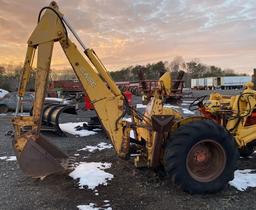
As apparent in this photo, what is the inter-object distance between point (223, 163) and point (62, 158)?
10.2 feet

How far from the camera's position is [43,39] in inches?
244

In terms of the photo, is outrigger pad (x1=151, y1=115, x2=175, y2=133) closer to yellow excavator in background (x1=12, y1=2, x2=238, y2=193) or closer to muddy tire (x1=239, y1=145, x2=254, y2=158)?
yellow excavator in background (x1=12, y1=2, x2=238, y2=193)

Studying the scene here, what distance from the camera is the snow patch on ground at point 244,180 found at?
6241 mm

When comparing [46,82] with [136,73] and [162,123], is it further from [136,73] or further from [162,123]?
[136,73]

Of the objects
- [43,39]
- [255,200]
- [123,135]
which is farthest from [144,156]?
[43,39]

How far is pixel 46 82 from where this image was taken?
6.14 metres

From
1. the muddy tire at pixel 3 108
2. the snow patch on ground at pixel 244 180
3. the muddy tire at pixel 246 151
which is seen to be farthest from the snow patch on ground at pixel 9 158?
the muddy tire at pixel 3 108

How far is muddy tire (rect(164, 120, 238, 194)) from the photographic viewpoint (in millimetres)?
5664

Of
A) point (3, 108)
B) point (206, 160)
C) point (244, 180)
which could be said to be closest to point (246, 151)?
point (244, 180)

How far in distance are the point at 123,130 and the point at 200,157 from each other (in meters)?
1.40

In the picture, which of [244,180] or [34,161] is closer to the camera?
[34,161]

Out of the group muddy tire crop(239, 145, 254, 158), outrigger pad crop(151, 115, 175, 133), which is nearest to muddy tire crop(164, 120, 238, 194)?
outrigger pad crop(151, 115, 175, 133)

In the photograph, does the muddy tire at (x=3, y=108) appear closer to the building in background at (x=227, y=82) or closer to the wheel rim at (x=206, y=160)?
the wheel rim at (x=206, y=160)

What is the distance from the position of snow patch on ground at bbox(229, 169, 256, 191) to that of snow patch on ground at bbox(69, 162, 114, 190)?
7.44ft
